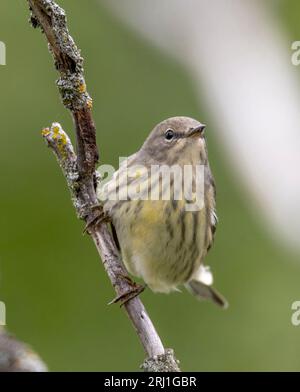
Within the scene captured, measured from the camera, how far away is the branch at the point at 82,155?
2902 millimetres

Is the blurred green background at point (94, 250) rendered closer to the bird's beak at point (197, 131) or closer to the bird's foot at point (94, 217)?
the bird's beak at point (197, 131)

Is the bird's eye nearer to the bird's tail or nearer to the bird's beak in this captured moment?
the bird's beak

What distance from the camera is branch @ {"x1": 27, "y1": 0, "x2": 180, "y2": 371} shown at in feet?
9.52

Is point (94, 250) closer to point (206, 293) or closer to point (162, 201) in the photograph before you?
point (206, 293)

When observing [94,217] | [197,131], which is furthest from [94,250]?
[94,217]

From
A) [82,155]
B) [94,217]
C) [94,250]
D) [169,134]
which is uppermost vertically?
[169,134]

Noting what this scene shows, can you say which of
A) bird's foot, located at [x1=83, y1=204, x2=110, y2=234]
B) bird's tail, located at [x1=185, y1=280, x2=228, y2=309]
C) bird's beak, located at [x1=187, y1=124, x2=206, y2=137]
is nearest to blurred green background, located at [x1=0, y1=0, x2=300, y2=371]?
bird's tail, located at [x1=185, y1=280, x2=228, y2=309]

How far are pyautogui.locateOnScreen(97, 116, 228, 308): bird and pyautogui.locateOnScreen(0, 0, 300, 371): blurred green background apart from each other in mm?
1087

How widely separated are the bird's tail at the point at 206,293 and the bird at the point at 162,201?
1028 millimetres

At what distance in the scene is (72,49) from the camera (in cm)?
293

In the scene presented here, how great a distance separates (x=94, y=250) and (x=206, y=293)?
0.83 meters

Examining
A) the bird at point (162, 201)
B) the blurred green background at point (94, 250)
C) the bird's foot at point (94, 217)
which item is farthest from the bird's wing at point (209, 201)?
the blurred green background at point (94, 250)

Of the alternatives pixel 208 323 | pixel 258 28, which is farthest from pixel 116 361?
pixel 258 28

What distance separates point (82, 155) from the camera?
3146mm
